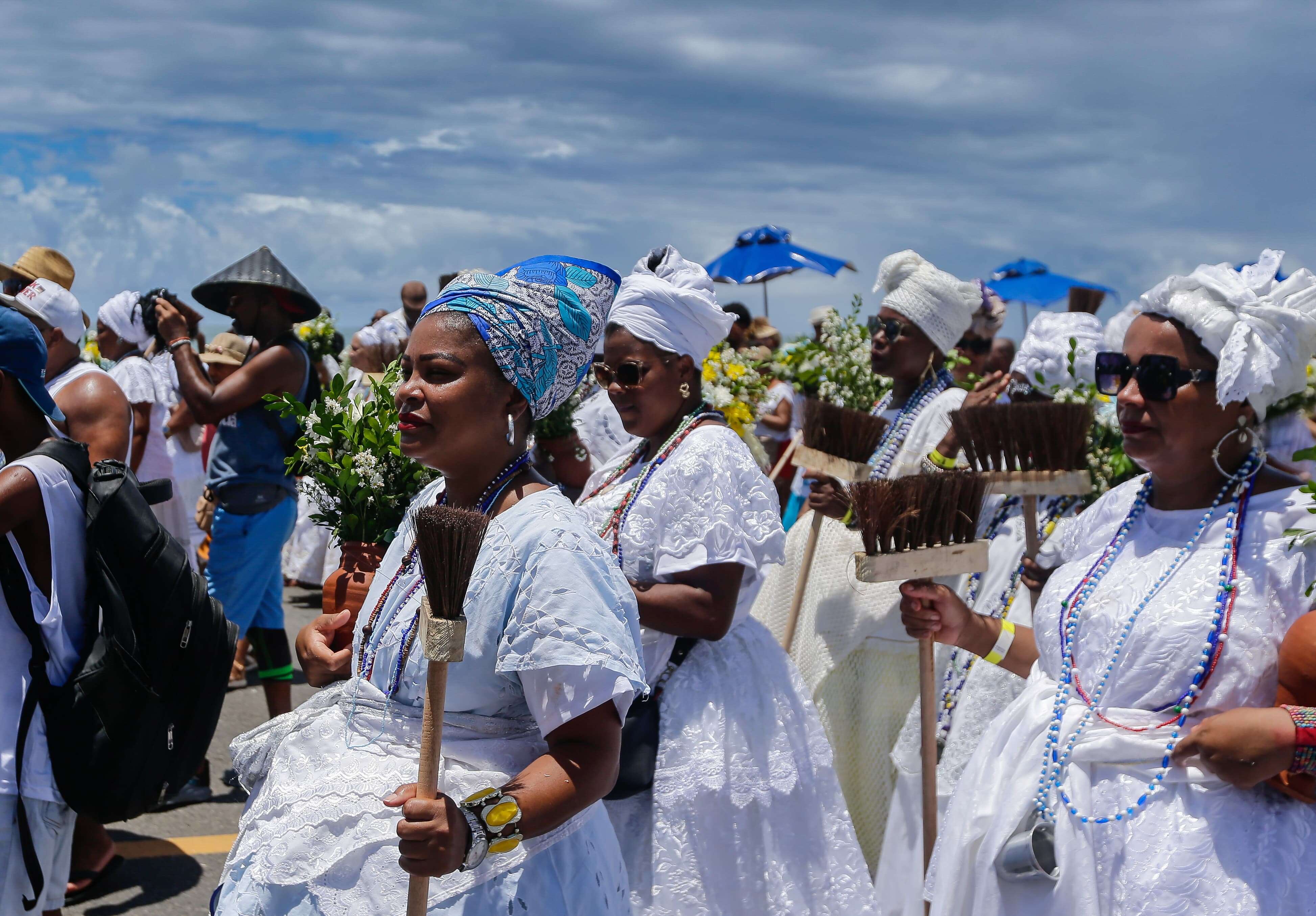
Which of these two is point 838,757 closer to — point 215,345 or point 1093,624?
point 1093,624

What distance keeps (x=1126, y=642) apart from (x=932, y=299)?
117 inches

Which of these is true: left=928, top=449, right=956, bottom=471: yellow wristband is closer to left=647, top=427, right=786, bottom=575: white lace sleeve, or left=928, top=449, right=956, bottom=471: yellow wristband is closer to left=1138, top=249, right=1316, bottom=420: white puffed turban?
left=647, top=427, right=786, bottom=575: white lace sleeve

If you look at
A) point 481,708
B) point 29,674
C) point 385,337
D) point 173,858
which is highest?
point 385,337

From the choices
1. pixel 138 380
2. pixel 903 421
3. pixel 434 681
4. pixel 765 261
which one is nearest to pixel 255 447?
pixel 138 380

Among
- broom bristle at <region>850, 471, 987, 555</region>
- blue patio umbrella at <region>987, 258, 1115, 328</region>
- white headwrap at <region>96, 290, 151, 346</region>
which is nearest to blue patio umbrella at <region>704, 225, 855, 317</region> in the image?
blue patio umbrella at <region>987, 258, 1115, 328</region>

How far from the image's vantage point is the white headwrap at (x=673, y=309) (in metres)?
3.86

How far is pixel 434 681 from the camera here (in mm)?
1929

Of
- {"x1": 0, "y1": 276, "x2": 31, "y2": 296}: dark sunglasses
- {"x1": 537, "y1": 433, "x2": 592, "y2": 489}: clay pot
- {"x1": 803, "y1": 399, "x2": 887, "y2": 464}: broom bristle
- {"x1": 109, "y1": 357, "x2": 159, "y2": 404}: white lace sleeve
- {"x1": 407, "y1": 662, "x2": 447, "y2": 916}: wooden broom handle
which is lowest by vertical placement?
{"x1": 407, "y1": 662, "x2": 447, "y2": 916}: wooden broom handle

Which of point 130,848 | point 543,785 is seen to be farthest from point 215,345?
point 543,785

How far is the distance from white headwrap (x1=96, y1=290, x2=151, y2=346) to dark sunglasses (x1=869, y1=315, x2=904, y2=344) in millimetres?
4551

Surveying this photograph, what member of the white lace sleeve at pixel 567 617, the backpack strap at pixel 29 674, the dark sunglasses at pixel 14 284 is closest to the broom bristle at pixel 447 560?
the white lace sleeve at pixel 567 617

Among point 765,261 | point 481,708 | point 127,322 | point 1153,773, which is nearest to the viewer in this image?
point 481,708

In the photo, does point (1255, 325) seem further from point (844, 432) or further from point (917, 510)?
point (844, 432)

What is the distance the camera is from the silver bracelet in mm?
1945
